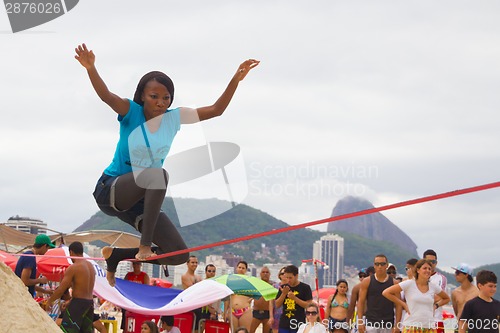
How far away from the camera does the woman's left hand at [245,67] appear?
24.2ft

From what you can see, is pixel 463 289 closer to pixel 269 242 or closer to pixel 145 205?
pixel 145 205

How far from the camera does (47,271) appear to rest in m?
13.1

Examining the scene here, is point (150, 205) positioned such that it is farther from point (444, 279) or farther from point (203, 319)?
point (203, 319)

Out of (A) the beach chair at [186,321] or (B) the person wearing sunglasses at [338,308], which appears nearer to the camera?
(B) the person wearing sunglasses at [338,308]

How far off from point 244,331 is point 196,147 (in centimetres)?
570

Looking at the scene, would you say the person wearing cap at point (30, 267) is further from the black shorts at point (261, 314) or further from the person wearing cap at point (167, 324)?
the black shorts at point (261, 314)

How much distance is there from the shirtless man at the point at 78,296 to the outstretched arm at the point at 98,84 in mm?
2713

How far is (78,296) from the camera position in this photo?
366 inches

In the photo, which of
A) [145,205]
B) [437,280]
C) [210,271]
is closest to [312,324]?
[437,280]

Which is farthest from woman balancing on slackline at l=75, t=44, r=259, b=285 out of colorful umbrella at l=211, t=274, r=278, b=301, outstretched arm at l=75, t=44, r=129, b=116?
colorful umbrella at l=211, t=274, r=278, b=301

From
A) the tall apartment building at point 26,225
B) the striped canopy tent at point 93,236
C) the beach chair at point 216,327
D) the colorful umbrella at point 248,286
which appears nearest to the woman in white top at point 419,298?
the colorful umbrella at point 248,286

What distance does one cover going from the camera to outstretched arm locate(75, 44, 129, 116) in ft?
22.6

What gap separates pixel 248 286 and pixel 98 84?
23.5 ft

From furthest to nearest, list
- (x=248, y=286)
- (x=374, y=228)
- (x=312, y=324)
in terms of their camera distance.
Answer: (x=374, y=228) → (x=248, y=286) → (x=312, y=324)
